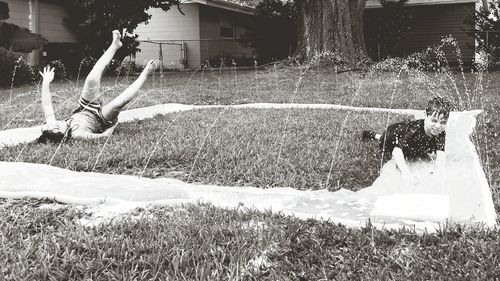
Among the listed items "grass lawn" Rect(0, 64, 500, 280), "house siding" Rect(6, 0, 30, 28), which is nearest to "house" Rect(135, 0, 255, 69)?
"house siding" Rect(6, 0, 30, 28)

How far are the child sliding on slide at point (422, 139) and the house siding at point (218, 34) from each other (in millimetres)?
18258

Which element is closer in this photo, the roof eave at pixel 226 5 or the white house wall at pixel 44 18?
the white house wall at pixel 44 18

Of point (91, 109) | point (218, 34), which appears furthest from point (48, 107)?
point (218, 34)

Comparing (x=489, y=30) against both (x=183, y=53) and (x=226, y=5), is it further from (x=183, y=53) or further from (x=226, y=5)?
(x=183, y=53)

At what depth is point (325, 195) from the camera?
11.7ft

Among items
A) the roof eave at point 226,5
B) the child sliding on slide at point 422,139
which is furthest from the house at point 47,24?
the child sliding on slide at point 422,139

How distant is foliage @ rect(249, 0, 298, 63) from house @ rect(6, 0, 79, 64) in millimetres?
7297

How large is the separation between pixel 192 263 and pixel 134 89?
3.97m

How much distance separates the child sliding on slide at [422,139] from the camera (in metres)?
4.04

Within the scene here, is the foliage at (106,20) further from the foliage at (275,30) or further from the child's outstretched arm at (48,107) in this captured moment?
the child's outstretched arm at (48,107)

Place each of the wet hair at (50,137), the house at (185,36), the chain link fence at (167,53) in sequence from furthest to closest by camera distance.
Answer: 1. the house at (185,36)
2. the chain link fence at (167,53)
3. the wet hair at (50,137)

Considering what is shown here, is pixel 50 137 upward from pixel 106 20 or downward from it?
downward

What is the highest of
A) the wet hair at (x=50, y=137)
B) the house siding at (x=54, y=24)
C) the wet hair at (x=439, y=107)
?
the house siding at (x=54, y=24)

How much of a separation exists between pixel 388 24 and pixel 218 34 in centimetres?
798
